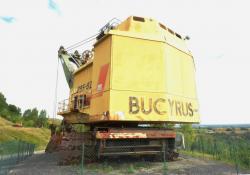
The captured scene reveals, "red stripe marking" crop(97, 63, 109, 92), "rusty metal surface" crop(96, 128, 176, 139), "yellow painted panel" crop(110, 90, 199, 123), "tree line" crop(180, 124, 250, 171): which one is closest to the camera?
"rusty metal surface" crop(96, 128, 176, 139)

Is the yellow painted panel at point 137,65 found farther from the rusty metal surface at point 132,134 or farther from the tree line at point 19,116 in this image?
the tree line at point 19,116

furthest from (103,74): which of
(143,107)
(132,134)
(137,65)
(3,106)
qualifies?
(3,106)

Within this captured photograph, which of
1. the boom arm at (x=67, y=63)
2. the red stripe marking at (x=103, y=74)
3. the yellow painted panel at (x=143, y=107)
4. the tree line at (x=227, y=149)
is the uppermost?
the boom arm at (x=67, y=63)

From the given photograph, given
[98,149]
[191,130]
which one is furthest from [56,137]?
[191,130]

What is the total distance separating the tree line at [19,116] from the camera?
72575 millimetres


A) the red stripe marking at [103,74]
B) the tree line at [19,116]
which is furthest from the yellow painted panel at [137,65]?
the tree line at [19,116]

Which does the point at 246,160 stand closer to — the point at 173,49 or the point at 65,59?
the point at 173,49

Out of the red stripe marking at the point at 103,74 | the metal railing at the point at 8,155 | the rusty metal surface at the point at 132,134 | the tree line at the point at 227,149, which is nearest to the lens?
the metal railing at the point at 8,155

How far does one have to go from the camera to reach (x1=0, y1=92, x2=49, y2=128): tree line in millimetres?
72575

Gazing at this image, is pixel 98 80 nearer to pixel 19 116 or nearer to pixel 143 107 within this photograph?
pixel 143 107

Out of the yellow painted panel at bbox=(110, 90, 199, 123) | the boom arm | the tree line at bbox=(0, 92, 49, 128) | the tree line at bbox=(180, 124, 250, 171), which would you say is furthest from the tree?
the yellow painted panel at bbox=(110, 90, 199, 123)

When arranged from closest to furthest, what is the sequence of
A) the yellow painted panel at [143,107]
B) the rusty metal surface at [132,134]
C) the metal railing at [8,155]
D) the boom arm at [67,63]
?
the metal railing at [8,155], the rusty metal surface at [132,134], the yellow painted panel at [143,107], the boom arm at [67,63]

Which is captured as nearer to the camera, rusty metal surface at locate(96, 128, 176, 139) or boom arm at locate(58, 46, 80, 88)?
rusty metal surface at locate(96, 128, 176, 139)

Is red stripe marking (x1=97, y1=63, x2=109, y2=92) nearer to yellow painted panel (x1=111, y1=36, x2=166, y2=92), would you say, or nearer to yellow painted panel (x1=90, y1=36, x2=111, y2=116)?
yellow painted panel (x1=90, y1=36, x2=111, y2=116)
